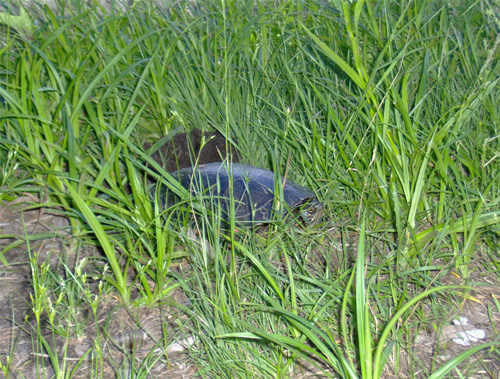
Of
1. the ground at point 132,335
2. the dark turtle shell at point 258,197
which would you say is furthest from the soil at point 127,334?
the dark turtle shell at point 258,197

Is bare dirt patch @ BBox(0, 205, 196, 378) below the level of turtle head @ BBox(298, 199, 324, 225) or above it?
above

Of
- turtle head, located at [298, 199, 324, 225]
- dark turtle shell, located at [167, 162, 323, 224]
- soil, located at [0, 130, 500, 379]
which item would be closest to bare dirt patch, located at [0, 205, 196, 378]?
soil, located at [0, 130, 500, 379]

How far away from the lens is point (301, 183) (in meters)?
2.08

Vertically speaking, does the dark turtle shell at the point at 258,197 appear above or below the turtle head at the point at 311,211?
above

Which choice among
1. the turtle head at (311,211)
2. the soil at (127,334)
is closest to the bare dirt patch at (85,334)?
the soil at (127,334)

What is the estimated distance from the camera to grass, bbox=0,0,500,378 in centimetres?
136

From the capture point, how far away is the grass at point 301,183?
1358 mm

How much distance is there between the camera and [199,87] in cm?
250

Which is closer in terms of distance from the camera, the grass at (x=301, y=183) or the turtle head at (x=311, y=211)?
the grass at (x=301, y=183)

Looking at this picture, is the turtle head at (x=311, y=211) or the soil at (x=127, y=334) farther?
the turtle head at (x=311, y=211)

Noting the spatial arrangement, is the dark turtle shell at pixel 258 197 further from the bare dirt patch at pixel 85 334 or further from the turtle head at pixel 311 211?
the bare dirt patch at pixel 85 334

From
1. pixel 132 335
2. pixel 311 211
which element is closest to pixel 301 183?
pixel 311 211

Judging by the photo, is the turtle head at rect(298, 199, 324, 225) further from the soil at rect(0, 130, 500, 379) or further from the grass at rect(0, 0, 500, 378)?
the soil at rect(0, 130, 500, 379)

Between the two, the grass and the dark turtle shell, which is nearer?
the grass
